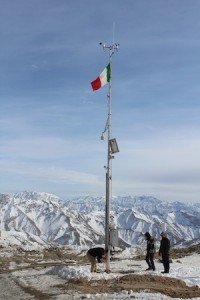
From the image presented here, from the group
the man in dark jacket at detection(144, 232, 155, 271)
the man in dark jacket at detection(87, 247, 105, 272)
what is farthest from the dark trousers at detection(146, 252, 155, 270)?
the man in dark jacket at detection(87, 247, 105, 272)

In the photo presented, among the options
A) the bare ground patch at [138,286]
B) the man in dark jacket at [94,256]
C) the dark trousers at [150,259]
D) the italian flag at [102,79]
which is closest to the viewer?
the bare ground patch at [138,286]

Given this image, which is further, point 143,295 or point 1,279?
point 1,279

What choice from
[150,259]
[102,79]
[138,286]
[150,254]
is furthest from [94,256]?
[102,79]

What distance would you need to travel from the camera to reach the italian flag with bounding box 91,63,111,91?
28.6 m

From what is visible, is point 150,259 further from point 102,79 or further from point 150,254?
point 102,79

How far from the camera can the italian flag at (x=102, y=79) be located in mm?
28609

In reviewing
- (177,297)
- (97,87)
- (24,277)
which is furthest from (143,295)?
Result: (97,87)

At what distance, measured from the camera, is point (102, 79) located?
93.9 ft

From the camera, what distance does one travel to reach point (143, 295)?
20281 millimetres

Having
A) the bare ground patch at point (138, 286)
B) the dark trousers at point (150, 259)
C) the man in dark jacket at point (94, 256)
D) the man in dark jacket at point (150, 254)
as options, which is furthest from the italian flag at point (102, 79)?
the bare ground patch at point (138, 286)

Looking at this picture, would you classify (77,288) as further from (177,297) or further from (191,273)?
(191,273)

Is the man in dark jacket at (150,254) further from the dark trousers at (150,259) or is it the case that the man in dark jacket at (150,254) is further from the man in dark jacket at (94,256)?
the man in dark jacket at (94,256)

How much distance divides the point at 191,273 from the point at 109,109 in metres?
11.4

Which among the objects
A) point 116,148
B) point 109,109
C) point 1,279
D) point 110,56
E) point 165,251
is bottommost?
point 1,279
